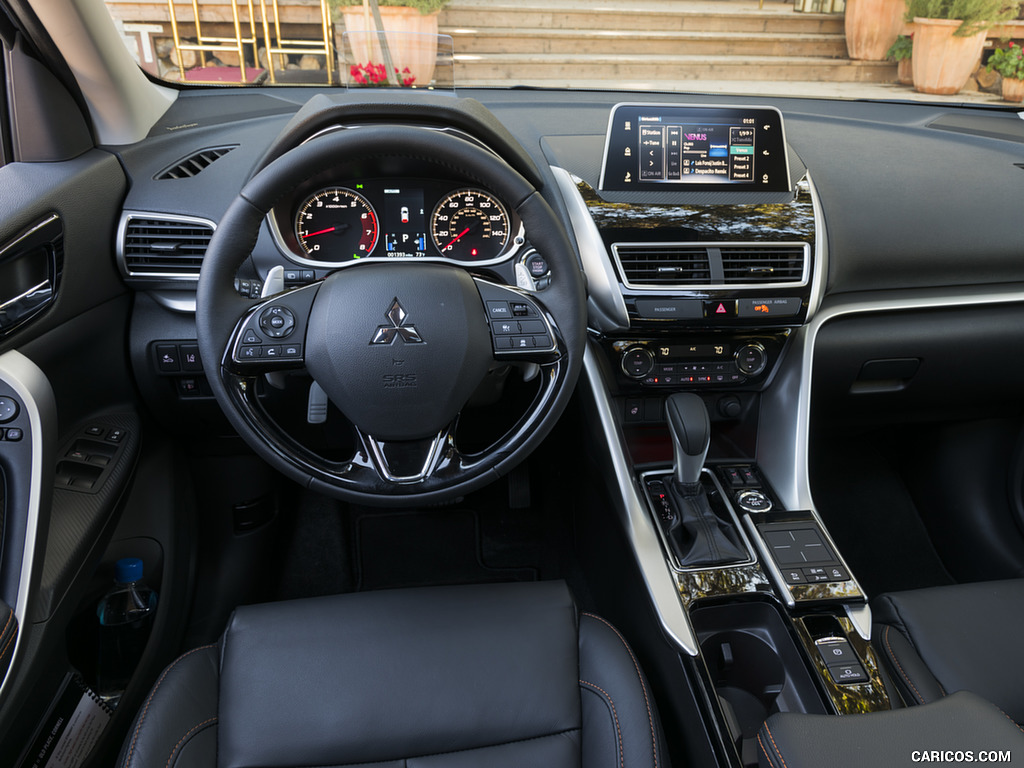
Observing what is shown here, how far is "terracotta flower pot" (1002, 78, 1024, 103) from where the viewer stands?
2.32 metres

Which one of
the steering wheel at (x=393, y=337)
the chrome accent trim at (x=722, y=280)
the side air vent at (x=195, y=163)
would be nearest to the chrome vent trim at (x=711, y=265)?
the chrome accent trim at (x=722, y=280)

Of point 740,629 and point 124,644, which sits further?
point 124,644

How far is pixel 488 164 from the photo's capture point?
114 centimetres

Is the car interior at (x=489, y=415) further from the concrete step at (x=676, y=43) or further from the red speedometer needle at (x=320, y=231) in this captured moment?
the concrete step at (x=676, y=43)

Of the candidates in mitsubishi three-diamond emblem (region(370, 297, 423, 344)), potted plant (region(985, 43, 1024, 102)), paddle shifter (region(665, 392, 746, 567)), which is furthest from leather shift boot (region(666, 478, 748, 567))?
potted plant (region(985, 43, 1024, 102))

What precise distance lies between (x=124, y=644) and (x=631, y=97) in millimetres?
1944

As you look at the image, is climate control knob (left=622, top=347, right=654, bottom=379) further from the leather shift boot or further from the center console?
the leather shift boot

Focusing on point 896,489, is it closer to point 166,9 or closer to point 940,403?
point 940,403

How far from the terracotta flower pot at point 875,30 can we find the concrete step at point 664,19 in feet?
0.23

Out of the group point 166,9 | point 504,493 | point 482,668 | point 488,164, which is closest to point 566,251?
point 488,164

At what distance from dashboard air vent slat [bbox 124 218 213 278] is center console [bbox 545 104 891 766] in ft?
2.62

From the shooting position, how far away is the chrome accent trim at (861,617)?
4.42 ft

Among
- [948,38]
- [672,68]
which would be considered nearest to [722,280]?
[672,68]

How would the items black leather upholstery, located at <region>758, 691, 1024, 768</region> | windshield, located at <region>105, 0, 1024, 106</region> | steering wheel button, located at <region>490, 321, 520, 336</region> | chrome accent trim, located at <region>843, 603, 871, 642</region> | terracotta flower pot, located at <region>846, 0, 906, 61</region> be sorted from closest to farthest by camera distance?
1. black leather upholstery, located at <region>758, 691, 1024, 768</region>
2. steering wheel button, located at <region>490, 321, 520, 336</region>
3. chrome accent trim, located at <region>843, 603, 871, 642</region>
4. windshield, located at <region>105, 0, 1024, 106</region>
5. terracotta flower pot, located at <region>846, 0, 906, 61</region>
